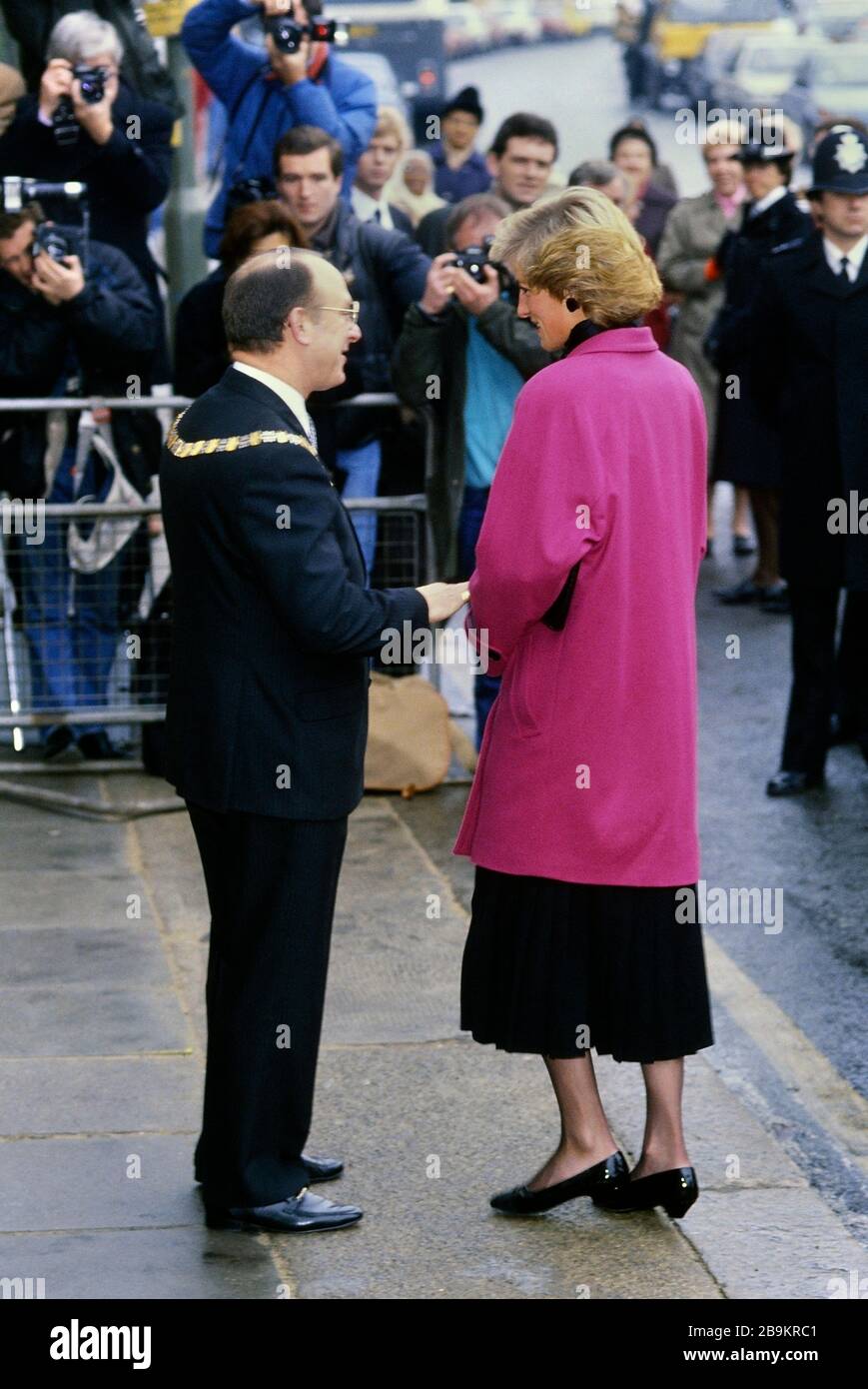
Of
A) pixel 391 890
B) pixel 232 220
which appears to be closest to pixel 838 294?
pixel 232 220

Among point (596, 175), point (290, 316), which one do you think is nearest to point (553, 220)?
point (290, 316)

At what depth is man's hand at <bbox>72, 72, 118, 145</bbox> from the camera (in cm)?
831

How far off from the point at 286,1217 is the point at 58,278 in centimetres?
417

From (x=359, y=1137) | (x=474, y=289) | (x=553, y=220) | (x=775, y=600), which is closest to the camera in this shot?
(x=553, y=220)

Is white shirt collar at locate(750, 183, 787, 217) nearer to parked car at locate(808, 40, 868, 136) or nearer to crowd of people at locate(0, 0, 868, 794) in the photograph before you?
crowd of people at locate(0, 0, 868, 794)

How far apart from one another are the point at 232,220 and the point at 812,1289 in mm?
4200

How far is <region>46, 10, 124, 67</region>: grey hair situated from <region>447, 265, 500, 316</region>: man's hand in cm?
201

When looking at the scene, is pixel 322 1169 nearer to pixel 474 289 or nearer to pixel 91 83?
pixel 474 289

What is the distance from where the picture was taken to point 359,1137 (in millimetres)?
5012

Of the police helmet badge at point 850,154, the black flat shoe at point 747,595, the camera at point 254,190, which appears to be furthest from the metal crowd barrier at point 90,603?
the black flat shoe at point 747,595

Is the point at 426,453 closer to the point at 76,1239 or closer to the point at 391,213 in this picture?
the point at 391,213

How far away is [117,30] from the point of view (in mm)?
9508

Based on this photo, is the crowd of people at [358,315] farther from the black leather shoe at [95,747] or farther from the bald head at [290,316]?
the bald head at [290,316]

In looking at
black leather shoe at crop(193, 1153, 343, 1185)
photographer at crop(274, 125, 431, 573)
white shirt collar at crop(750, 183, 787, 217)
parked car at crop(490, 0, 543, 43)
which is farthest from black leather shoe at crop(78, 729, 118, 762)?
parked car at crop(490, 0, 543, 43)
